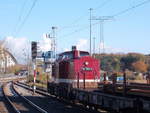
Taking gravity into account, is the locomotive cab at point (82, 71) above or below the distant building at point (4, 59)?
below

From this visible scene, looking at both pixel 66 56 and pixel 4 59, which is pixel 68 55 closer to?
pixel 66 56

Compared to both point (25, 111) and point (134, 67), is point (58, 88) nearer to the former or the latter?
point (25, 111)

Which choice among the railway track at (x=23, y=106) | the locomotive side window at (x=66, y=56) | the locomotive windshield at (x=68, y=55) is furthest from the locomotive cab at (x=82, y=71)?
the railway track at (x=23, y=106)

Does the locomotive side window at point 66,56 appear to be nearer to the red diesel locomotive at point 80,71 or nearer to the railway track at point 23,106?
the red diesel locomotive at point 80,71

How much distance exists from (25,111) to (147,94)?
10.9 metres

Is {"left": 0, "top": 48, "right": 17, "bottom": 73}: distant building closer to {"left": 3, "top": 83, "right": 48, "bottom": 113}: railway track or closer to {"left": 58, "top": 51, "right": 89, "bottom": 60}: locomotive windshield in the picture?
{"left": 3, "top": 83, "right": 48, "bottom": 113}: railway track

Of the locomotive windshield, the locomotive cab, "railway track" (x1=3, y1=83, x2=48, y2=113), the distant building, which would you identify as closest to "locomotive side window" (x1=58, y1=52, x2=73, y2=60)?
the locomotive windshield

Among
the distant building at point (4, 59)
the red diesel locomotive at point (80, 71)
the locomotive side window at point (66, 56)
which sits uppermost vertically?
the distant building at point (4, 59)

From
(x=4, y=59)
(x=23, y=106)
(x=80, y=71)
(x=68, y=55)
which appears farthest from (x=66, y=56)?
(x=4, y=59)

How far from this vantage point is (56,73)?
34125 mm

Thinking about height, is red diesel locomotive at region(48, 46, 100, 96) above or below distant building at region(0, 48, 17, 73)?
below

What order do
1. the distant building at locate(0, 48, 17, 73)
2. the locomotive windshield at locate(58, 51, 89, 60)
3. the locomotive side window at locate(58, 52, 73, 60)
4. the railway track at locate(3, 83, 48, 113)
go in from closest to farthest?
the railway track at locate(3, 83, 48, 113), the locomotive windshield at locate(58, 51, 89, 60), the locomotive side window at locate(58, 52, 73, 60), the distant building at locate(0, 48, 17, 73)

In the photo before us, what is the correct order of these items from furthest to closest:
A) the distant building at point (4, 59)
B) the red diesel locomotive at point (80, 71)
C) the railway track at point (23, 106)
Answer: the distant building at point (4, 59), the red diesel locomotive at point (80, 71), the railway track at point (23, 106)

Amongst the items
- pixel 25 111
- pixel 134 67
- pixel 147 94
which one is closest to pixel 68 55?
pixel 25 111
